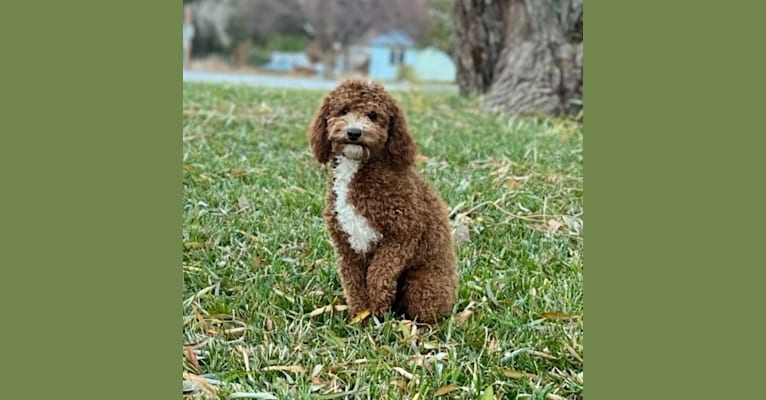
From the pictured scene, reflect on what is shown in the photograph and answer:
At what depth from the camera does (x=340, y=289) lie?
184 cm

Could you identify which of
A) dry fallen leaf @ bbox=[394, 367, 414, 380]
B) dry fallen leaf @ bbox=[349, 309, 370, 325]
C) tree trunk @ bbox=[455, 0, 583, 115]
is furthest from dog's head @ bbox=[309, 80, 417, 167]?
tree trunk @ bbox=[455, 0, 583, 115]

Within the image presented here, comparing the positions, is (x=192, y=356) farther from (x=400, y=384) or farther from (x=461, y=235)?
(x=461, y=235)

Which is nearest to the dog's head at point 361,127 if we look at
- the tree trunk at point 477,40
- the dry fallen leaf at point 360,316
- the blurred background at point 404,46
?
the dry fallen leaf at point 360,316

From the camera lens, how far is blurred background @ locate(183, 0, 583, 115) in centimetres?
318

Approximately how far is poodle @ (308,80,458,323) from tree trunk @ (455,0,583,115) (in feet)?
5.48

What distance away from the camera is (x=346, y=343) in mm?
1604

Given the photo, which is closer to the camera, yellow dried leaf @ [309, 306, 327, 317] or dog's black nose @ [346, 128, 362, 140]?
dog's black nose @ [346, 128, 362, 140]

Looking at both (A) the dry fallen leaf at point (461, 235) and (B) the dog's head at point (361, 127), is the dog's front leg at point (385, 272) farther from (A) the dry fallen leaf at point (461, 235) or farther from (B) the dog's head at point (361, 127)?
(A) the dry fallen leaf at point (461, 235)

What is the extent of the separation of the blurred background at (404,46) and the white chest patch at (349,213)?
1322 mm

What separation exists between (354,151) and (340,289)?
1.31 feet

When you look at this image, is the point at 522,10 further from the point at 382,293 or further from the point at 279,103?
the point at 382,293

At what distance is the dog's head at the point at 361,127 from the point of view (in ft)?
5.20

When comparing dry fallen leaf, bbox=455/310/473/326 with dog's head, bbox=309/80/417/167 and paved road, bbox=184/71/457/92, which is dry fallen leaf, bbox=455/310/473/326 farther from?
paved road, bbox=184/71/457/92

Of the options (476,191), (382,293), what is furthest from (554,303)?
(476,191)
